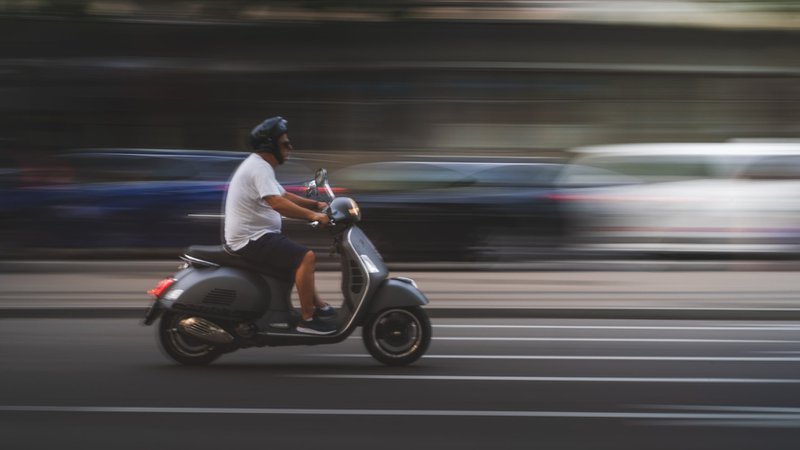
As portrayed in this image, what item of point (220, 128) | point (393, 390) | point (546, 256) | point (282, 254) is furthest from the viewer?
point (220, 128)

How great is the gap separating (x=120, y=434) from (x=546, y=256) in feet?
31.4

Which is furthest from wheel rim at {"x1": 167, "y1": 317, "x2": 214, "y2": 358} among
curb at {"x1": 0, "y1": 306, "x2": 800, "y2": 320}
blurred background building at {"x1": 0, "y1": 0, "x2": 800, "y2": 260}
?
blurred background building at {"x1": 0, "y1": 0, "x2": 800, "y2": 260}

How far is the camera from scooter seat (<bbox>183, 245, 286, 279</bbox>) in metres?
7.53

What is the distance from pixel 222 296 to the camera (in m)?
7.52

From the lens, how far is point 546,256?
14.7 meters

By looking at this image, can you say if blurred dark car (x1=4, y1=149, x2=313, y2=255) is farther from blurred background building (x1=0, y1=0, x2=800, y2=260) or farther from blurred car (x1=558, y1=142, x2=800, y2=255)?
blurred background building (x1=0, y1=0, x2=800, y2=260)

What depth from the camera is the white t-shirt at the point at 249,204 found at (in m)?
7.36

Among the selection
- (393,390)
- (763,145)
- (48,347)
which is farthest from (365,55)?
(393,390)

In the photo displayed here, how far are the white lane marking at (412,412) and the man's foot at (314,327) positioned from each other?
4.15 ft

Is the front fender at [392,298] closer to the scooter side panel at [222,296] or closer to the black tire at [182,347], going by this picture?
the scooter side panel at [222,296]

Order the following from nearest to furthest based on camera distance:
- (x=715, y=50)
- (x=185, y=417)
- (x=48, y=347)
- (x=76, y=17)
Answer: (x=185, y=417)
(x=48, y=347)
(x=76, y=17)
(x=715, y=50)

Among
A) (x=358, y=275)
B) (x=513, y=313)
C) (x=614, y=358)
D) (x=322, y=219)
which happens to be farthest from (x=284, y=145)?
(x=513, y=313)

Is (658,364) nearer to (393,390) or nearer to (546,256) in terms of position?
(393,390)

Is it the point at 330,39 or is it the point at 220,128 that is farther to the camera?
the point at 330,39
